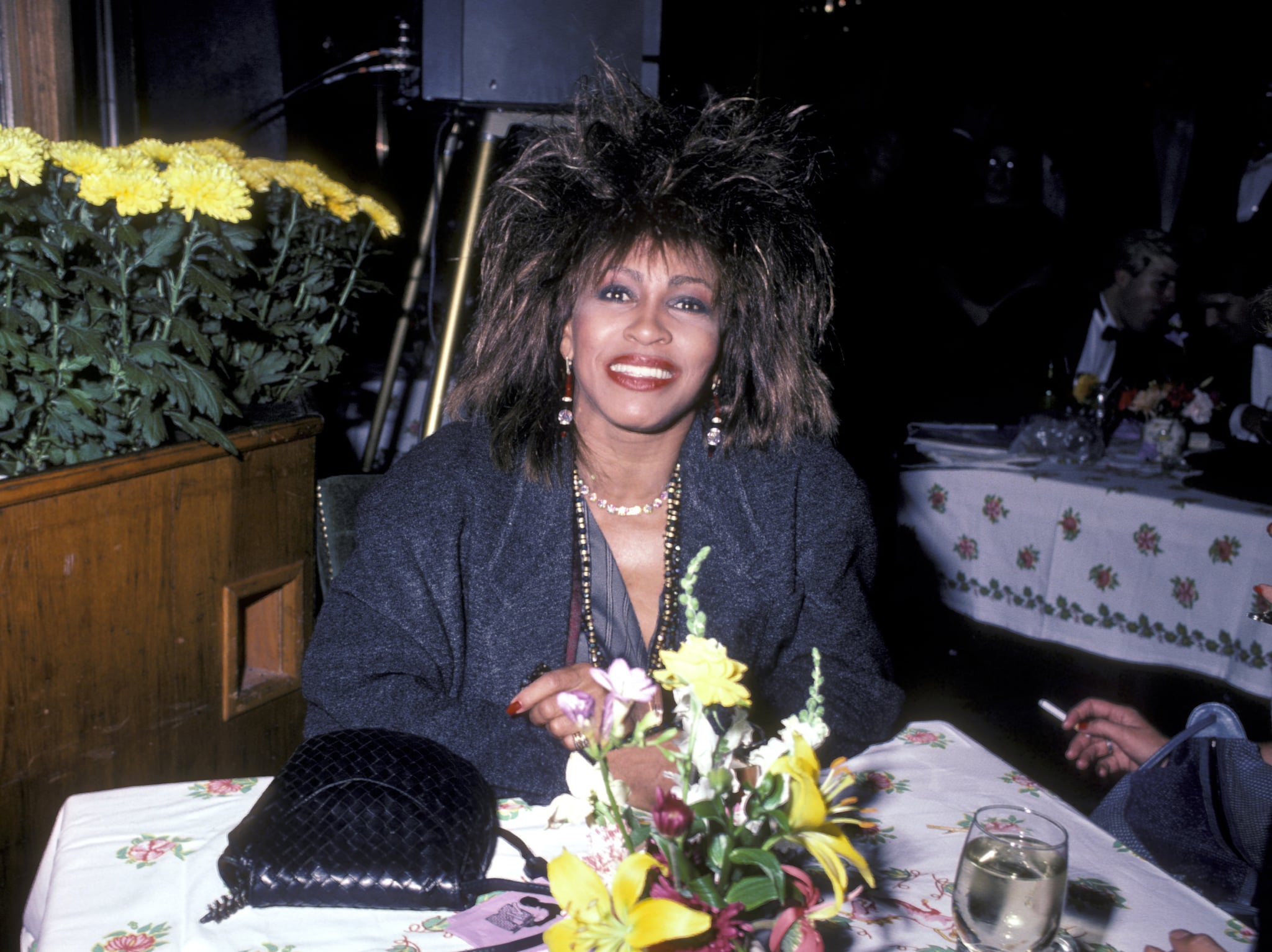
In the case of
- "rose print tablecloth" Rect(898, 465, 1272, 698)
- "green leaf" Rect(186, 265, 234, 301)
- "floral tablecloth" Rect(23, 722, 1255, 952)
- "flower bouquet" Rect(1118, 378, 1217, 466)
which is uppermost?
"green leaf" Rect(186, 265, 234, 301)

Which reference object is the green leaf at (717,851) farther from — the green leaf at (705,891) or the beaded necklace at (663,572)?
the beaded necklace at (663,572)

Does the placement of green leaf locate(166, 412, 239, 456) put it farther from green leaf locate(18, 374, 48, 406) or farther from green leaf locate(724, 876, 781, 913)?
green leaf locate(724, 876, 781, 913)

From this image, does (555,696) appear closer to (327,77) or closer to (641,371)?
(641,371)

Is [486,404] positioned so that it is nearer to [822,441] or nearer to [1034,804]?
[822,441]

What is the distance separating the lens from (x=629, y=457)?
1605 mm

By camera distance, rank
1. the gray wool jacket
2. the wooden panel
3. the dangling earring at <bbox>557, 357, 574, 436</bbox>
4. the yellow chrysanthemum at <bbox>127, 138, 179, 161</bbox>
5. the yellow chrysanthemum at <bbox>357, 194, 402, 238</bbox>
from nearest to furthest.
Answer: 1. the gray wool jacket
2. the dangling earring at <bbox>557, 357, 574, 436</bbox>
3. the yellow chrysanthemum at <bbox>127, 138, 179, 161</bbox>
4. the yellow chrysanthemum at <bbox>357, 194, 402, 238</bbox>
5. the wooden panel

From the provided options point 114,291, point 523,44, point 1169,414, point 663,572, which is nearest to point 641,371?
point 663,572

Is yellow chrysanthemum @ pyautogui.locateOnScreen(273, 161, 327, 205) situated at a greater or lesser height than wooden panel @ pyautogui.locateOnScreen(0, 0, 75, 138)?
lesser

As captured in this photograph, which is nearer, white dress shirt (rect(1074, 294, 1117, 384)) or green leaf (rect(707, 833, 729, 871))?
green leaf (rect(707, 833, 729, 871))

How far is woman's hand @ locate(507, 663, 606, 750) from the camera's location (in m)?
1.15

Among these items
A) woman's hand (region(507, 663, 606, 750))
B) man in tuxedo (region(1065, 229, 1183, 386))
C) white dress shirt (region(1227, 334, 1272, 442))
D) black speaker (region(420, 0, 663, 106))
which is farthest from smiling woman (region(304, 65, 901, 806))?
man in tuxedo (region(1065, 229, 1183, 386))

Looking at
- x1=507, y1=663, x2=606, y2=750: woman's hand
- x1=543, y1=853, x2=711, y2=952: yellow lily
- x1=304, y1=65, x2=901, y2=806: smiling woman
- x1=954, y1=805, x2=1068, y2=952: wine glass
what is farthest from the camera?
x1=304, y1=65, x2=901, y2=806: smiling woman

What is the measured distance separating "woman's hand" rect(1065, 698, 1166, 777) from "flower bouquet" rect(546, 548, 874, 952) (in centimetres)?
102

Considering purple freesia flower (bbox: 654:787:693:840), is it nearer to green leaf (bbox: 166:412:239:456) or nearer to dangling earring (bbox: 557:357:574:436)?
dangling earring (bbox: 557:357:574:436)
